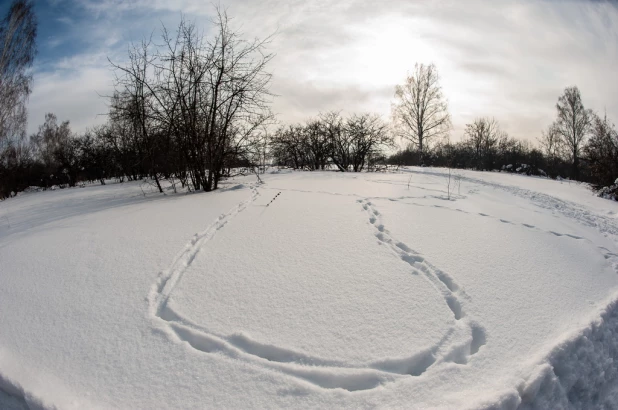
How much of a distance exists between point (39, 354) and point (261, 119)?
19.1 ft

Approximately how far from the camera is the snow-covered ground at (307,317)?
1.51 meters

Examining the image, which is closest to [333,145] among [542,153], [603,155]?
[603,155]

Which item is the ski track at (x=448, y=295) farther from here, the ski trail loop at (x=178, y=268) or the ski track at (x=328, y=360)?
the ski trail loop at (x=178, y=268)

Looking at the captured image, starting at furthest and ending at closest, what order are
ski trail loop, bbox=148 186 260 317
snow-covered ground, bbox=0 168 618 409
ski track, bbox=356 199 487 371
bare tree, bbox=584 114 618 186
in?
bare tree, bbox=584 114 618 186 < ski trail loop, bbox=148 186 260 317 < ski track, bbox=356 199 487 371 < snow-covered ground, bbox=0 168 618 409

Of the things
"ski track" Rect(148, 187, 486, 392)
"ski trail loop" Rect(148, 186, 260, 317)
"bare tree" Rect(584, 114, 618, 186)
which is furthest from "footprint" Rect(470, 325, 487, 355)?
"bare tree" Rect(584, 114, 618, 186)

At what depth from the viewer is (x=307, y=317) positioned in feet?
6.53

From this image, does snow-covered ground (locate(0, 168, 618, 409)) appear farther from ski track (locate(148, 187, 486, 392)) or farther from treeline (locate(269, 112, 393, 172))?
treeline (locate(269, 112, 393, 172))

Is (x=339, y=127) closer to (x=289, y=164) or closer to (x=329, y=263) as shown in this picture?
(x=289, y=164)

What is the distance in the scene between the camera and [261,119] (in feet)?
22.6

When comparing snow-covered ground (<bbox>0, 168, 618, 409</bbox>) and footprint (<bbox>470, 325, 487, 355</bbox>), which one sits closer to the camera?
snow-covered ground (<bbox>0, 168, 618, 409</bbox>)

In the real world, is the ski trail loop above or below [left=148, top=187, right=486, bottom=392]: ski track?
above

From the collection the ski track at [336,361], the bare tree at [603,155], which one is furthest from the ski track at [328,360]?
the bare tree at [603,155]

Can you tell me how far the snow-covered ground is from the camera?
1.51 meters

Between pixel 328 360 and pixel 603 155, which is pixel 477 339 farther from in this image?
pixel 603 155
